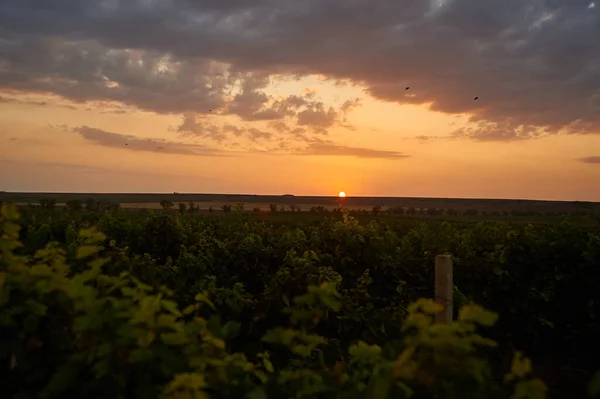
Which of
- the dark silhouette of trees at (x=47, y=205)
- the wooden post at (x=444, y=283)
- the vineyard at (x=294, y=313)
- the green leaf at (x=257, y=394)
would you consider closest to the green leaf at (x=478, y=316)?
the vineyard at (x=294, y=313)

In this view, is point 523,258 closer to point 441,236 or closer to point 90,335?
point 441,236

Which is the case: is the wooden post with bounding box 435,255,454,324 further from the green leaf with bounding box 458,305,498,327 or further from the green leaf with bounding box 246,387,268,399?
the green leaf with bounding box 246,387,268,399

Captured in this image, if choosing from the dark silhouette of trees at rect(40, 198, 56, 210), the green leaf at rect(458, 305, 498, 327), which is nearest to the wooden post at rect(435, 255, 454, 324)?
the green leaf at rect(458, 305, 498, 327)

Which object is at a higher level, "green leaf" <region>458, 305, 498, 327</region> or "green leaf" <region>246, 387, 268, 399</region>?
"green leaf" <region>458, 305, 498, 327</region>

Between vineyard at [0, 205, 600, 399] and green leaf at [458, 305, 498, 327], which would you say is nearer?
green leaf at [458, 305, 498, 327]

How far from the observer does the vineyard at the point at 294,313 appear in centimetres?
249

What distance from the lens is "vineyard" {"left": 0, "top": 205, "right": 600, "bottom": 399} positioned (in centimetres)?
249

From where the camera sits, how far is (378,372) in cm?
239

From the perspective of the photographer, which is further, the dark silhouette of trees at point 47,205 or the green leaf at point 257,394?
the dark silhouette of trees at point 47,205

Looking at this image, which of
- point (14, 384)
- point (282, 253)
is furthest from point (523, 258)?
point (14, 384)

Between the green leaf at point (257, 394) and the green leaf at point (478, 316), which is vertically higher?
the green leaf at point (478, 316)

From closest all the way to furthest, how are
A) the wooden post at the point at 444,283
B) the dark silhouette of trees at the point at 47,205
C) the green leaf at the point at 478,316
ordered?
1. the green leaf at the point at 478,316
2. the wooden post at the point at 444,283
3. the dark silhouette of trees at the point at 47,205

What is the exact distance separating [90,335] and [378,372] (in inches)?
49.3

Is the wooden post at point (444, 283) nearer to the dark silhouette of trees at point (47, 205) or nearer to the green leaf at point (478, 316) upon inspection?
the green leaf at point (478, 316)
